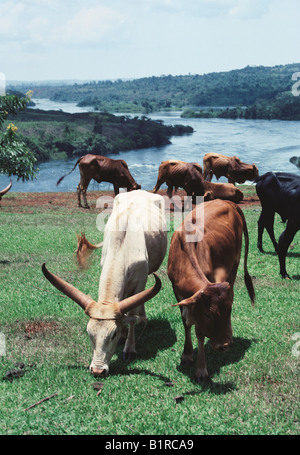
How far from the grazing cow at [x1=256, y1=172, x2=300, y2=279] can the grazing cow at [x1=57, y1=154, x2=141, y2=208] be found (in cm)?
1251

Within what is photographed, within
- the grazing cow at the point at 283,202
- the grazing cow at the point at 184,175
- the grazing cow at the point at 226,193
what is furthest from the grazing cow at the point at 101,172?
the grazing cow at the point at 283,202

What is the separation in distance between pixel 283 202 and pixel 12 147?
487 inches

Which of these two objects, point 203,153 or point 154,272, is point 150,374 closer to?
point 154,272

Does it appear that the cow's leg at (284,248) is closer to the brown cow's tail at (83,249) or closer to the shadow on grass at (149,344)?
the shadow on grass at (149,344)

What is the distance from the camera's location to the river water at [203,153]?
6591 cm

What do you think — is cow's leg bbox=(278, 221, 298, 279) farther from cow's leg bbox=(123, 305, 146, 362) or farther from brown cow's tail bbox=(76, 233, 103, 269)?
cow's leg bbox=(123, 305, 146, 362)

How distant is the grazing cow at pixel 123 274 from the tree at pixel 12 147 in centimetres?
1142

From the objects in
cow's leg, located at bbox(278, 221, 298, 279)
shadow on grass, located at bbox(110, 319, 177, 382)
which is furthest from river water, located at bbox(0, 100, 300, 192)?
shadow on grass, located at bbox(110, 319, 177, 382)

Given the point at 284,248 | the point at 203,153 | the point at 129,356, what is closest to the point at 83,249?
the point at 129,356

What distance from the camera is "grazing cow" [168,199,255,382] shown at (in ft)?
16.4

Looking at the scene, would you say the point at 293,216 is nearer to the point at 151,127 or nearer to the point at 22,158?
the point at 22,158
